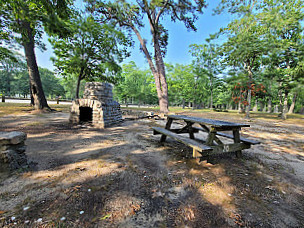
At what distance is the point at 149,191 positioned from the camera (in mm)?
2006

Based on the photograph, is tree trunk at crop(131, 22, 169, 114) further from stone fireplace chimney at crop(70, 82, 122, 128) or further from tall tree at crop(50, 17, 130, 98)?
stone fireplace chimney at crop(70, 82, 122, 128)

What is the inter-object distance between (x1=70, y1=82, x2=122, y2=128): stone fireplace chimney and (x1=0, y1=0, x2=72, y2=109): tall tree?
10.7 ft

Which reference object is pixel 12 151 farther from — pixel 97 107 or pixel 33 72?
pixel 33 72

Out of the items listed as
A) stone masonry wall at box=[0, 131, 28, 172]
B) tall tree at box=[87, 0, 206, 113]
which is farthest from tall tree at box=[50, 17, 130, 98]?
stone masonry wall at box=[0, 131, 28, 172]

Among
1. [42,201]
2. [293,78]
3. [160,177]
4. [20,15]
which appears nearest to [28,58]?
[20,15]

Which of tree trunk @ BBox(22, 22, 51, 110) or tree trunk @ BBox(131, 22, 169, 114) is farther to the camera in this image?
tree trunk @ BBox(131, 22, 169, 114)

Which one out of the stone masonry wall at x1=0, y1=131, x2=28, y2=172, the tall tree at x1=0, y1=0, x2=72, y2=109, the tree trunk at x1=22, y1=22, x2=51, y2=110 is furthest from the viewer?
the tree trunk at x1=22, y1=22, x2=51, y2=110

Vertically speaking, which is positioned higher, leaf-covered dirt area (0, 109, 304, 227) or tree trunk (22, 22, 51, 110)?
tree trunk (22, 22, 51, 110)

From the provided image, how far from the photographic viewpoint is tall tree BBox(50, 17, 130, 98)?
493 inches

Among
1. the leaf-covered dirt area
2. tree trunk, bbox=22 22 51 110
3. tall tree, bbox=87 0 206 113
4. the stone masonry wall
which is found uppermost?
tall tree, bbox=87 0 206 113

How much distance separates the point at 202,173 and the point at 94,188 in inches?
85.6

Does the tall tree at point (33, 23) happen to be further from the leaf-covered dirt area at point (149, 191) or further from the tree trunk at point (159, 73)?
the tree trunk at point (159, 73)

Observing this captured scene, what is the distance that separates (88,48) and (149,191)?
53.3 feet

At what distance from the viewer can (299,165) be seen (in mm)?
3104
